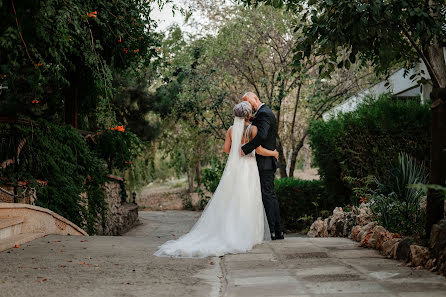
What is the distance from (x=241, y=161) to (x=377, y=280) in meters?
3.08

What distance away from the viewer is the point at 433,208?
491 centimetres

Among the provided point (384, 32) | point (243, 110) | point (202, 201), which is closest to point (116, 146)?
point (243, 110)

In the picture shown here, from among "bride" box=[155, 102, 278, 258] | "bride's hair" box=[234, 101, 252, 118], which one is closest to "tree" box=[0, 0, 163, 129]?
Answer: "bride's hair" box=[234, 101, 252, 118]

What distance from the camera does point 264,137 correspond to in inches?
255

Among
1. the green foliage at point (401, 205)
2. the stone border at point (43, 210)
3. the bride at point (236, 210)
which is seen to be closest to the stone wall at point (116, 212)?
the stone border at point (43, 210)

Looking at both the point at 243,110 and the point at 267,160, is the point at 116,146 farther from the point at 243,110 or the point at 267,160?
the point at 267,160

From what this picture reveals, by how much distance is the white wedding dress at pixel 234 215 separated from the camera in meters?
5.92

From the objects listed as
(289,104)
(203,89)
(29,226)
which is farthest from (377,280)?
(289,104)

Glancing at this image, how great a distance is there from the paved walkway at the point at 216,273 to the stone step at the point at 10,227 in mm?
373

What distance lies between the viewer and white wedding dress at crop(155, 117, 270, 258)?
233 inches

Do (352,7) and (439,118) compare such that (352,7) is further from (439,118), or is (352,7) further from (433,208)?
(433,208)

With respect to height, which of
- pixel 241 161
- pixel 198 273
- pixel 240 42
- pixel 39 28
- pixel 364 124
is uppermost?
pixel 240 42

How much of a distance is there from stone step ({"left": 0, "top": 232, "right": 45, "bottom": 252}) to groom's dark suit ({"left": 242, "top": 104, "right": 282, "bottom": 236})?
3.35 meters

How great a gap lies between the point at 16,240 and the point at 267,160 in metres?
3.67
